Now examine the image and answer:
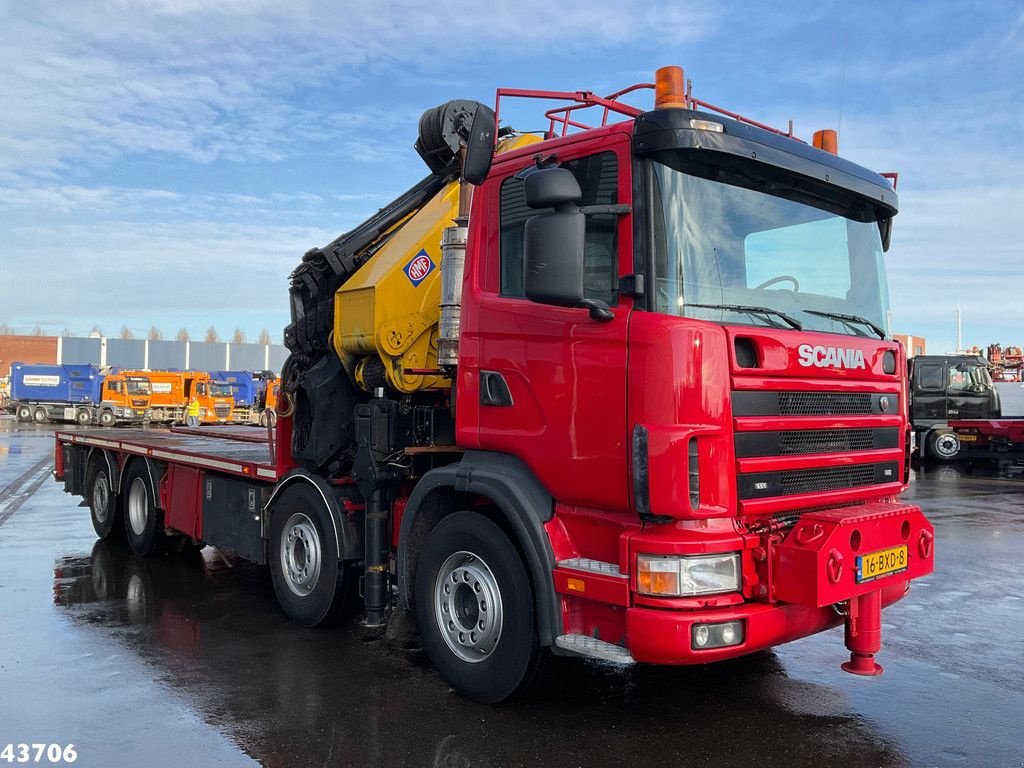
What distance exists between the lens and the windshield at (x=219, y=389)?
39.8m

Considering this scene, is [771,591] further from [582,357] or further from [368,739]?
[368,739]

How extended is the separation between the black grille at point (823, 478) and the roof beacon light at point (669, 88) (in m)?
1.85

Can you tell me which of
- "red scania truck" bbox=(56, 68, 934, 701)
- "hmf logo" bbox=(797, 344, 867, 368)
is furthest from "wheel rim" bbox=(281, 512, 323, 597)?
"hmf logo" bbox=(797, 344, 867, 368)

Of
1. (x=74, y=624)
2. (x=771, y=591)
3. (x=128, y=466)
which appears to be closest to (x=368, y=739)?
(x=771, y=591)

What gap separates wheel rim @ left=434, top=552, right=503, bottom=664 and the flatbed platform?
2.29m

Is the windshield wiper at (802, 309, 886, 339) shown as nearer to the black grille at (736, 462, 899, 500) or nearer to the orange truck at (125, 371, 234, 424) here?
the black grille at (736, 462, 899, 500)

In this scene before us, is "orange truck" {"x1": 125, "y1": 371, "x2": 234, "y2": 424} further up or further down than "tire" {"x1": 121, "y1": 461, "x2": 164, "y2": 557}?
further up

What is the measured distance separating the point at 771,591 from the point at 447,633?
6.08ft

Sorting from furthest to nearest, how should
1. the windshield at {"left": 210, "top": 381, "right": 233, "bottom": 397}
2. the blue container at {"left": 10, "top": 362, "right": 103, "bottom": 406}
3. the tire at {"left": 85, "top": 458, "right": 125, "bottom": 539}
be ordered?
1. the blue container at {"left": 10, "top": 362, "right": 103, "bottom": 406}
2. the windshield at {"left": 210, "top": 381, "right": 233, "bottom": 397}
3. the tire at {"left": 85, "top": 458, "right": 125, "bottom": 539}

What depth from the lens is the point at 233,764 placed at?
414cm

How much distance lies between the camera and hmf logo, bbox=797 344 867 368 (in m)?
4.37

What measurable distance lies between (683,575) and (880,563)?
1.13 meters

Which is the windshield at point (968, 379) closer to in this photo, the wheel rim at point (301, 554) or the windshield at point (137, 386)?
the wheel rim at point (301, 554)

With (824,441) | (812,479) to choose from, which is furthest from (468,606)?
(824,441)
